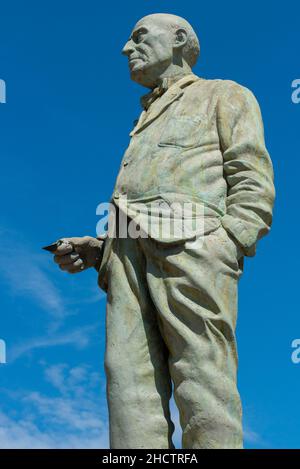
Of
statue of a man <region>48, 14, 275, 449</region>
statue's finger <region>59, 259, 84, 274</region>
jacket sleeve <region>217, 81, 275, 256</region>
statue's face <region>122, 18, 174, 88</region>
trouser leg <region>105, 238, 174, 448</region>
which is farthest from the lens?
statue's face <region>122, 18, 174, 88</region>

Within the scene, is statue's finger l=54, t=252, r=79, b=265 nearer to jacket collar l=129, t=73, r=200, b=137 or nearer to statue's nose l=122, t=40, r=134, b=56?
jacket collar l=129, t=73, r=200, b=137

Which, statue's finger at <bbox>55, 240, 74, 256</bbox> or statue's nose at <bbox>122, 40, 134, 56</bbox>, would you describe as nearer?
Result: statue's finger at <bbox>55, 240, 74, 256</bbox>

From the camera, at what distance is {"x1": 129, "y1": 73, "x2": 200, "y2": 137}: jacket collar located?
363 inches

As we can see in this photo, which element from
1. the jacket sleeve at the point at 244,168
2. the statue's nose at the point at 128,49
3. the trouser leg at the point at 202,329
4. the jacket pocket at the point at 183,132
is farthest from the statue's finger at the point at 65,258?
the statue's nose at the point at 128,49

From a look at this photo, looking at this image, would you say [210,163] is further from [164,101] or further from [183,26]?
[183,26]

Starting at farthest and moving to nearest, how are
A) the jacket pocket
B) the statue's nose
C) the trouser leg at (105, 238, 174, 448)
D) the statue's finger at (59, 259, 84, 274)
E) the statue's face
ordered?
the statue's nose
the statue's face
the statue's finger at (59, 259, 84, 274)
the jacket pocket
the trouser leg at (105, 238, 174, 448)

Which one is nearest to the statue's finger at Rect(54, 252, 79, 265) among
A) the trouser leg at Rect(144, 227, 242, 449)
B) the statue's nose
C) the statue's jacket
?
the statue's jacket

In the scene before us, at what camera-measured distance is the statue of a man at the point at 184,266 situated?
311 inches

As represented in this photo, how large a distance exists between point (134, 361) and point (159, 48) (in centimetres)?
315

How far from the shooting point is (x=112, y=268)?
8.66 metres

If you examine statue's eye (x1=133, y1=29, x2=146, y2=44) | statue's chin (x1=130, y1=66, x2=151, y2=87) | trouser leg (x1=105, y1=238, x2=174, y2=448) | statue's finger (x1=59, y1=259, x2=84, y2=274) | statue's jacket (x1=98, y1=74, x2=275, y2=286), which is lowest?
trouser leg (x1=105, y1=238, x2=174, y2=448)

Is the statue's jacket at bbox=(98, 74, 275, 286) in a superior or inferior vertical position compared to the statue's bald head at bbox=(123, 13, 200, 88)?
inferior
